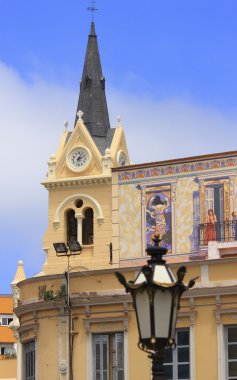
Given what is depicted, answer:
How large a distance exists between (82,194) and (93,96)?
9.06m

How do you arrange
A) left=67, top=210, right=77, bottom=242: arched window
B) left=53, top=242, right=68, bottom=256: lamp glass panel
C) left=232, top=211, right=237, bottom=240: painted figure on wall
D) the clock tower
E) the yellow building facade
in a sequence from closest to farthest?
the yellow building facade
left=53, top=242, right=68, bottom=256: lamp glass panel
left=232, top=211, right=237, bottom=240: painted figure on wall
the clock tower
left=67, top=210, right=77, bottom=242: arched window

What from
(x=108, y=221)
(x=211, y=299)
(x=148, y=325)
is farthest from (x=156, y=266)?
(x=108, y=221)

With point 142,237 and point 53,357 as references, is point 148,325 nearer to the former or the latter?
point 53,357

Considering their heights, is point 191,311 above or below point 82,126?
below

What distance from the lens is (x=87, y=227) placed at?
224 feet

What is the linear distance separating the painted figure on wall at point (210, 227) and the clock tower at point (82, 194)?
2011cm

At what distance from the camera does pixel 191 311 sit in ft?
104

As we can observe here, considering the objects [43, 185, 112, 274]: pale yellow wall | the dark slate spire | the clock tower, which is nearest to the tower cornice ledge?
the clock tower

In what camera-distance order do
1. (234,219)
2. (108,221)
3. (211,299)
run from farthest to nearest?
1. (108,221)
2. (234,219)
3. (211,299)

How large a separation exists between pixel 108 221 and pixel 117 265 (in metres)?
20.8

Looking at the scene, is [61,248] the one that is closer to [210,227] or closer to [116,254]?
[116,254]

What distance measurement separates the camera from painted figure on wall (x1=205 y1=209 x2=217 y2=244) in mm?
44094

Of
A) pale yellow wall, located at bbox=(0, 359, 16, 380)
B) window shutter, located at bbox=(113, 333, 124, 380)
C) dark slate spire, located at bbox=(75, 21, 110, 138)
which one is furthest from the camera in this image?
pale yellow wall, located at bbox=(0, 359, 16, 380)

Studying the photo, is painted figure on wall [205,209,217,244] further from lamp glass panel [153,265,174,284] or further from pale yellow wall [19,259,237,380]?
lamp glass panel [153,265,174,284]
